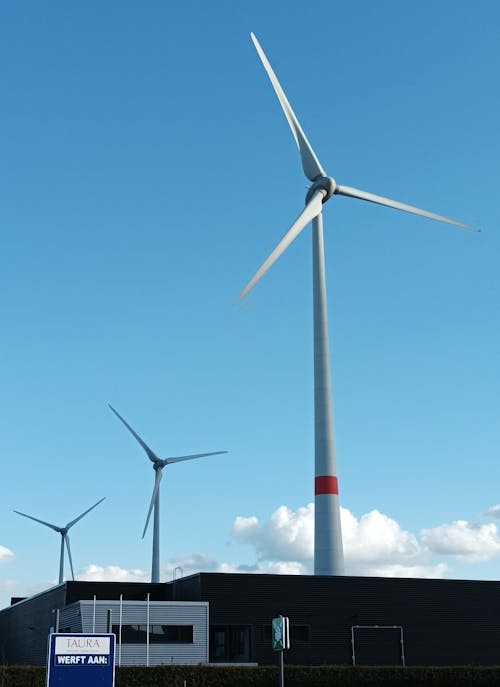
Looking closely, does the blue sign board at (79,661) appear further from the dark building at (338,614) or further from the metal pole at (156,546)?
the metal pole at (156,546)

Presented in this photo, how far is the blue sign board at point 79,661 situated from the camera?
78.1 feet

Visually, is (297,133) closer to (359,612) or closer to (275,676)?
(359,612)

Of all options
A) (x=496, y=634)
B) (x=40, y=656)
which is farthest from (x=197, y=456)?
(x=496, y=634)

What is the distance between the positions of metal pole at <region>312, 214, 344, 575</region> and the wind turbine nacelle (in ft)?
27.7

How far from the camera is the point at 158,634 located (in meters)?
Result: 49.7

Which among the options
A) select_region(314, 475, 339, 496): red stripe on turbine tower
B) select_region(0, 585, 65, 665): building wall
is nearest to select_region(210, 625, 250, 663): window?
select_region(314, 475, 339, 496): red stripe on turbine tower

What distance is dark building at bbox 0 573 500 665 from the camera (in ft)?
170

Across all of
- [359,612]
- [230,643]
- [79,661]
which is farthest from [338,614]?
[79,661]

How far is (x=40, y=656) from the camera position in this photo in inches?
2302

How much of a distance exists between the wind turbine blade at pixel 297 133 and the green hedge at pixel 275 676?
3381cm

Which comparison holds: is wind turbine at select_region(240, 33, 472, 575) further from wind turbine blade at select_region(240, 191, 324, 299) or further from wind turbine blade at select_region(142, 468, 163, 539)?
wind turbine blade at select_region(142, 468, 163, 539)

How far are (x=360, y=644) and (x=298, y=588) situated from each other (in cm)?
495

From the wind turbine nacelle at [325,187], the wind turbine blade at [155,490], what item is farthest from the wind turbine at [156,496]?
the wind turbine nacelle at [325,187]

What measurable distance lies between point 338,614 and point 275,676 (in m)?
10.9
